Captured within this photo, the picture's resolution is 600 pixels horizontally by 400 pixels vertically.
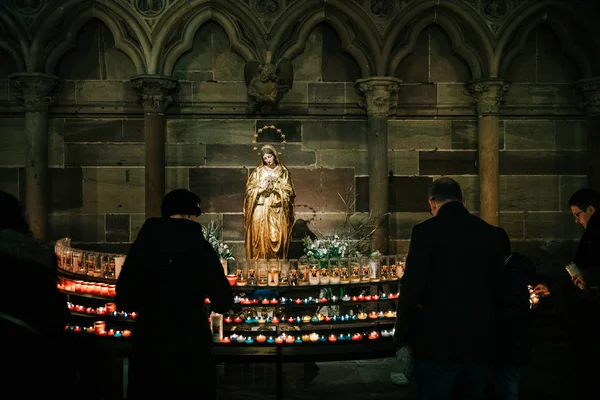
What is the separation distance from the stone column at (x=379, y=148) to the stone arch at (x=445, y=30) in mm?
289

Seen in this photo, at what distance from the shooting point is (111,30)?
32.2 feet

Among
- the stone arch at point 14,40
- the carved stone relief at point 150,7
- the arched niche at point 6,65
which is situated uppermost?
the carved stone relief at point 150,7

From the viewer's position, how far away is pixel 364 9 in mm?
9867

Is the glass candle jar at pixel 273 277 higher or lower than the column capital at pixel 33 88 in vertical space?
lower

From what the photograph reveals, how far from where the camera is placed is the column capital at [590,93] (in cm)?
1012

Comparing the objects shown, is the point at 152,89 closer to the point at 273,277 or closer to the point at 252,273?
the point at 252,273

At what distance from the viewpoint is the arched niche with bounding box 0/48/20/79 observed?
9.95 meters

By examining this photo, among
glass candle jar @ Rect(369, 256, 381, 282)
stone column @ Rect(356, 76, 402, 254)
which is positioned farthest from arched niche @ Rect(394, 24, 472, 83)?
glass candle jar @ Rect(369, 256, 381, 282)

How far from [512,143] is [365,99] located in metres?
2.49

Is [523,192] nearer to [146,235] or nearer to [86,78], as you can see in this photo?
[86,78]

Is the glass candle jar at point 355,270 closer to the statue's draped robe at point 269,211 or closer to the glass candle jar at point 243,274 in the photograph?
the glass candle jar at point 243,274

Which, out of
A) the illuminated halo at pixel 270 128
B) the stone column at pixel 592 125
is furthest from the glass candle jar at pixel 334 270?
the stone column at pixel 592 125

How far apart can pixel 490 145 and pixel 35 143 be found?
22.0 ft

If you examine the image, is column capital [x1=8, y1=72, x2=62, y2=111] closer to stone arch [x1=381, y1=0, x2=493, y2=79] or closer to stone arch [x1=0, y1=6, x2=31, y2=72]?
stone arch [x1=0, y1=6, x2=31, y2=72]
